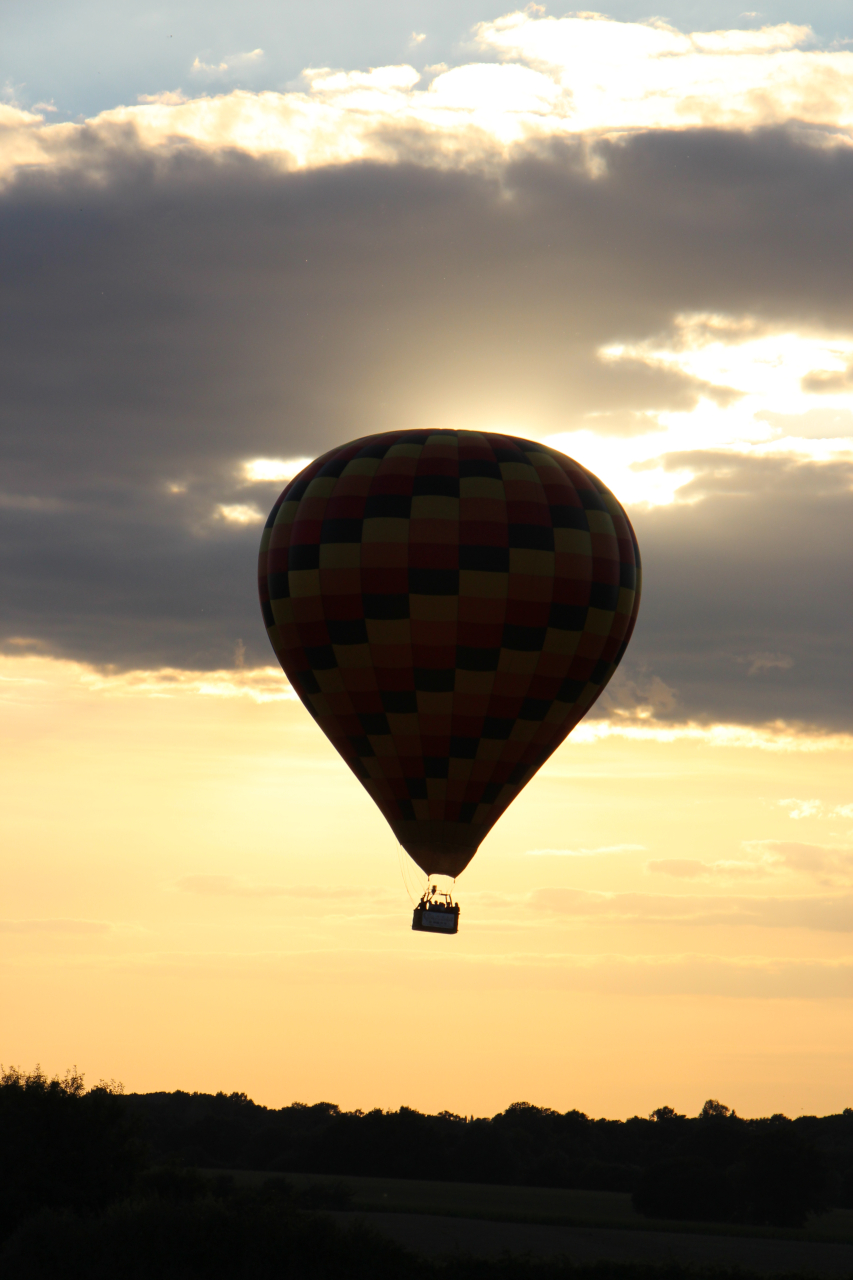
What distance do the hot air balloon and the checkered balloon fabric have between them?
0.04 m

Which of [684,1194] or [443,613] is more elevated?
[443,613]

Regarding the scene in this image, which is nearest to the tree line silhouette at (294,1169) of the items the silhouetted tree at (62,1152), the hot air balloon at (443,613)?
the silhouetted tree at (62,1152)

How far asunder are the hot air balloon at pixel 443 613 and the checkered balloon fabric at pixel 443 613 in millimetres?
40

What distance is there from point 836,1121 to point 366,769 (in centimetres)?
11165

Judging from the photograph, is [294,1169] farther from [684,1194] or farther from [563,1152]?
[684,1194]

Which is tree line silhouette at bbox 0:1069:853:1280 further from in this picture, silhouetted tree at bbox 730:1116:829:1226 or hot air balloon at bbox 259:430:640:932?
hot air balloon at bbox 259:430:640:932

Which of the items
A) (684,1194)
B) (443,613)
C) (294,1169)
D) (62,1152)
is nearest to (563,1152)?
(294,1169)

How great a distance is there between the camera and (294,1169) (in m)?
99.0

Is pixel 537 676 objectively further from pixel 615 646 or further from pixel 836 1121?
pixel 836 1121

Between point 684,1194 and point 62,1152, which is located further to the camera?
point 684,1194

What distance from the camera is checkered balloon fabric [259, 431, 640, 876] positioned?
41.0 m

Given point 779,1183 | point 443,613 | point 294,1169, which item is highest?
point 443,613

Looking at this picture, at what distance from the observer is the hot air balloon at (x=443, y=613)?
41000mm

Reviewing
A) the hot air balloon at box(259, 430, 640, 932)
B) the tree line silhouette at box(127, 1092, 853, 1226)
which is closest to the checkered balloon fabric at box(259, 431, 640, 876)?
the hot air balloon at box(259, 430, 640, 932)
